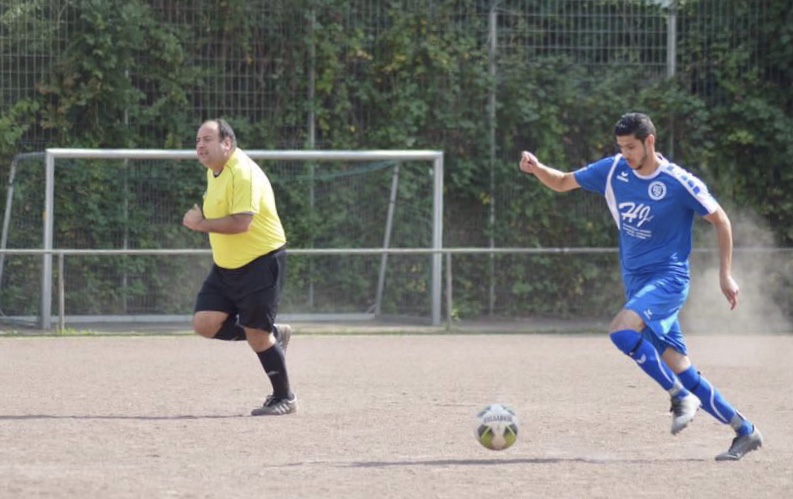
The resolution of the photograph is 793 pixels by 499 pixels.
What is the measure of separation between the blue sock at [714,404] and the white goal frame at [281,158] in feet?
26.9

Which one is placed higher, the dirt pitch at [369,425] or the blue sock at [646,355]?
the blue sock at [646,355]

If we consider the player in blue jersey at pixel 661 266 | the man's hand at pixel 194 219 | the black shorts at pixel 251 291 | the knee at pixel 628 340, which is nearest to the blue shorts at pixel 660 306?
the player in blue jersey at pixel 661 266

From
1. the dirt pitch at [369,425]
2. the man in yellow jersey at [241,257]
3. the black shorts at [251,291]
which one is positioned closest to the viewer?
the dirt pitch at [369,425]

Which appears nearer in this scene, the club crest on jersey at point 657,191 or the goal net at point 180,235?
the club crest on jersey at point 657,191

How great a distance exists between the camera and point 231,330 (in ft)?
31.6

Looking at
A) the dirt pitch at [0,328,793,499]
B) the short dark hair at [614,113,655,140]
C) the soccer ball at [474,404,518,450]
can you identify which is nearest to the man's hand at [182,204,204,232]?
the dirt pitch at [0,328,793,499]

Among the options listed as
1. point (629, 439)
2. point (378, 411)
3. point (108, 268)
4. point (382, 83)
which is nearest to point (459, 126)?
point (382, 83)

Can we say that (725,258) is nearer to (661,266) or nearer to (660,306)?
(661,266)

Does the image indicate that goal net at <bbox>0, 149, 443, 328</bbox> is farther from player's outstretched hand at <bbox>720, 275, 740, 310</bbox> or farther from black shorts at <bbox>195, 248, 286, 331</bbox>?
player's outstretched hand at <bbox>720, 275, 740, 310</bbox>

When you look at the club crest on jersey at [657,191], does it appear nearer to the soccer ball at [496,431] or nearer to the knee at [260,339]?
the soccer ball at [496,431]

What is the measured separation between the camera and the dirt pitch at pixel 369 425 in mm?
6922

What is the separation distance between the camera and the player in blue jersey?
7887 mm

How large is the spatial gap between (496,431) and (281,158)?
9.97 m

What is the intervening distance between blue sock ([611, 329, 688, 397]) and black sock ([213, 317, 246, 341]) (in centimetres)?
287
